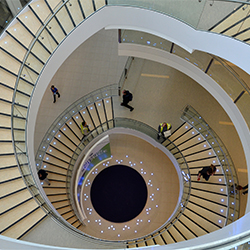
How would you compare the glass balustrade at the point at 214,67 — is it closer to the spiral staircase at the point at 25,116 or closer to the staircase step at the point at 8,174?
the spiral staircase at the point at 25,116

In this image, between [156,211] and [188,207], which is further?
[156,211]

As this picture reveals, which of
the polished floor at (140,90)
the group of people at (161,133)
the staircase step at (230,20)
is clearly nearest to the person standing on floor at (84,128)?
the group of people at (161,133)

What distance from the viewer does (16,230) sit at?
7.18 meters

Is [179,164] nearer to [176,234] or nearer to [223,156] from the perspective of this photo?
[223,156]

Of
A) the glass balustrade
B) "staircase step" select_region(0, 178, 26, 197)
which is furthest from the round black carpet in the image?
the glass balustrade

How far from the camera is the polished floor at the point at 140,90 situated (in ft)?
42.3

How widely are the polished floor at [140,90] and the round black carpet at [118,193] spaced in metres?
3.43

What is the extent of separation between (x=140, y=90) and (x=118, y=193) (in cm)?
579

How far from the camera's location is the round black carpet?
13.1 meters

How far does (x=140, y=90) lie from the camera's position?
43.6ft

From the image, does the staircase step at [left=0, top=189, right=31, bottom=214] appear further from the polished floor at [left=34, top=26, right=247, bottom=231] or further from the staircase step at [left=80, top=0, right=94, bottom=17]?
the staircase step at [left=80, top=0, right=94, bottom=17]

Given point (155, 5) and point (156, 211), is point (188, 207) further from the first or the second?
point (155, 5)

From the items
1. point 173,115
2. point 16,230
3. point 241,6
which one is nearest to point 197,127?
point 173,115

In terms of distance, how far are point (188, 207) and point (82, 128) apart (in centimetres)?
633
